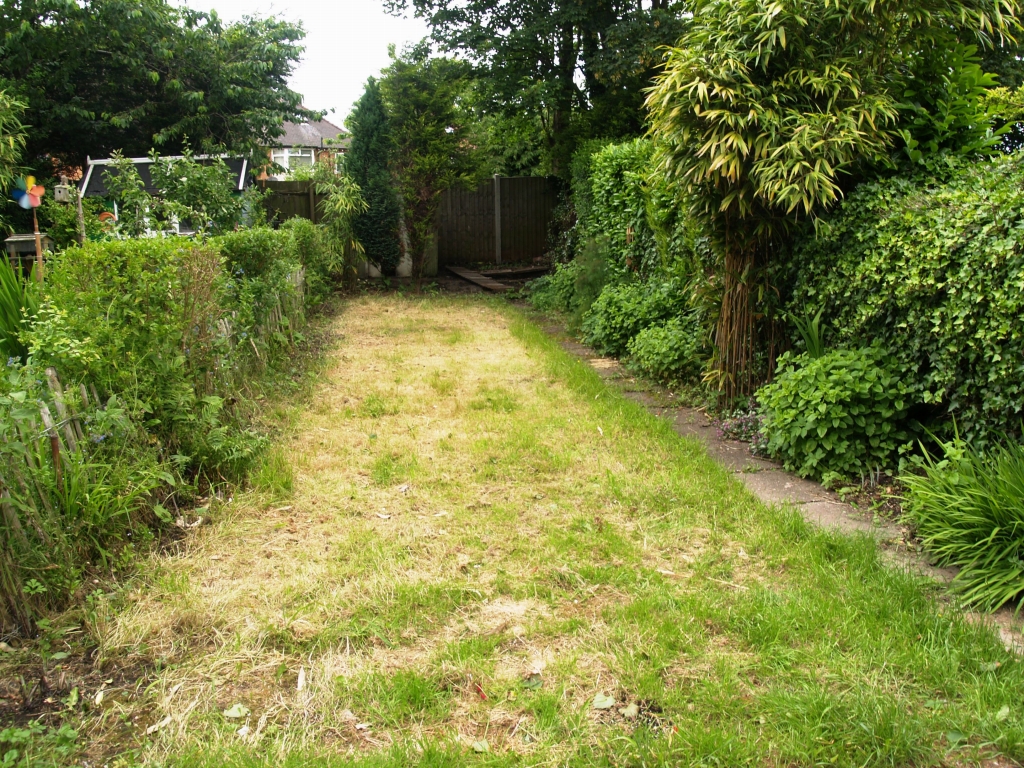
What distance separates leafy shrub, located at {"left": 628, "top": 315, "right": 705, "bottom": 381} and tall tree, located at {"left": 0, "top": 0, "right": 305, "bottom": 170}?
951cm

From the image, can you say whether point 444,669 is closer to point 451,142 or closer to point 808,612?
point 808,612

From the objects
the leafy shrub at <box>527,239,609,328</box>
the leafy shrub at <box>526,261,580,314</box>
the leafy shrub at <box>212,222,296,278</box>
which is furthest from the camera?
the leafy shrub at <box>526,261,580,314</box>

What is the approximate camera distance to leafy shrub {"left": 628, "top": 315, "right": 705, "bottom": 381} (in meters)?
6.02

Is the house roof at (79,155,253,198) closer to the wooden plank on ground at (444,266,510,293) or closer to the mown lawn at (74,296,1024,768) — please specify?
the wooden plank on ground at (444,266,510,293)

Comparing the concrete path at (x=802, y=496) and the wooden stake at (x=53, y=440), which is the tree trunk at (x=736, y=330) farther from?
the wooden stake at (x=53, y=440)

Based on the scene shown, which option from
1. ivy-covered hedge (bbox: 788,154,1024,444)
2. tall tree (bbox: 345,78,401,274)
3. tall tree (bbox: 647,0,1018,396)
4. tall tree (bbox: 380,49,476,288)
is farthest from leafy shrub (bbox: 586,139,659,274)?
tall tree (bbox: 345,78,401,274)

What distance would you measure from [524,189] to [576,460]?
12.4 metres

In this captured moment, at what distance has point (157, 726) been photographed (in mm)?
2240

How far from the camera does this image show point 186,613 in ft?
9.19

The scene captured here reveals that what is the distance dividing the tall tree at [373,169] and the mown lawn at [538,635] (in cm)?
883

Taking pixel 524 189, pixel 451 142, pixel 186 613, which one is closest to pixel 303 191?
pixel 451 142

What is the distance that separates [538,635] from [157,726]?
51.8 inches

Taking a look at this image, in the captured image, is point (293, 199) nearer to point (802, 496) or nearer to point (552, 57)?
point (552, 57)

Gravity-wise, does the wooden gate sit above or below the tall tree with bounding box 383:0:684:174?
below
